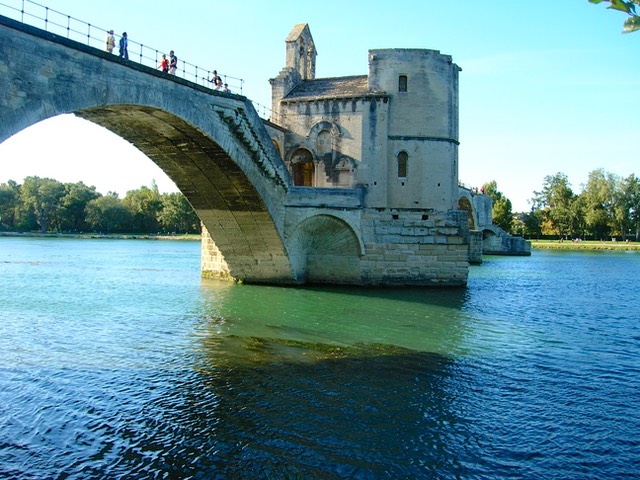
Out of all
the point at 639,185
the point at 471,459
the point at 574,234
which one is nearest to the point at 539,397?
the point at 471,459

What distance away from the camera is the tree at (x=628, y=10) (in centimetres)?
279

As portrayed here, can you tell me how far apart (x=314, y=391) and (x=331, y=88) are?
22790mm

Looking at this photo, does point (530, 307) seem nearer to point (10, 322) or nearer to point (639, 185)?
point (10, 322)

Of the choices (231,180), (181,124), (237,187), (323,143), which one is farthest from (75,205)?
(181,124)

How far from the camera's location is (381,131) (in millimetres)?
28625

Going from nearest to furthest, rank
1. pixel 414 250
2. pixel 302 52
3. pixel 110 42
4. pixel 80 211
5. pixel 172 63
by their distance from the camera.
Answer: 1. pixel 110 42
2. pixel 172 63
3. pixel 414 250
4. pixel 302 52
5. pixel 80 211

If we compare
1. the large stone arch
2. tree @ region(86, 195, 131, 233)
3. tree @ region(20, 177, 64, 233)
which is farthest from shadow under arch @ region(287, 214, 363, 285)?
tree @ region(20, 177, 64, 233)

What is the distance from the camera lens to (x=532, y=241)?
9812cm

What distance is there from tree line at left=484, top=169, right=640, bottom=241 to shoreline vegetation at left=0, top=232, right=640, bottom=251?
2.33 meters

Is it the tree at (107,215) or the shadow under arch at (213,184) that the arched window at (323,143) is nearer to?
the shadow under arch at (213,184)

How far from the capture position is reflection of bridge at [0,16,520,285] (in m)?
14.1

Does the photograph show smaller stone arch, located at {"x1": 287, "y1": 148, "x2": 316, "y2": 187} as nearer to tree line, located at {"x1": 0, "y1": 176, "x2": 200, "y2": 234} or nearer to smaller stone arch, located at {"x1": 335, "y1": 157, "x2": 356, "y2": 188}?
smaller stone arch, located at {"x1": 335, "y1": 157, "x2": 356, "y2": 188}

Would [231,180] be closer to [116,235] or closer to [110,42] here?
[110,42]

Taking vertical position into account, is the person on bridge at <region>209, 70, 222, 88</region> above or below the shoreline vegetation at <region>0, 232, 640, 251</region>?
above
